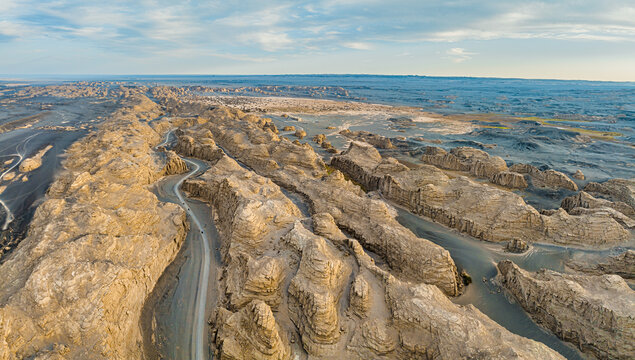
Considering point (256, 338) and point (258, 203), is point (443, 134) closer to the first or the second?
point (258, 203)

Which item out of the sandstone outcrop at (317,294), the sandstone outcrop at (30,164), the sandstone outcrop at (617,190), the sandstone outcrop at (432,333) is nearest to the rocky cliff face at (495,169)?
the sandstone outcrop at (617,190)

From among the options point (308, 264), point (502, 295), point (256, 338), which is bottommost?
point (502, 295)

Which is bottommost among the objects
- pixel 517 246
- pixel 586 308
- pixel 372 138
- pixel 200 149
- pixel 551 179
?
pixel 517 246

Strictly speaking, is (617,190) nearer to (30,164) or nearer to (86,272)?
(86,272)

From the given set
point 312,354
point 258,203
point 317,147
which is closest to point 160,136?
point 317,147

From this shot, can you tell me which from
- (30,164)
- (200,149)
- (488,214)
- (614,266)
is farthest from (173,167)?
(614,266)

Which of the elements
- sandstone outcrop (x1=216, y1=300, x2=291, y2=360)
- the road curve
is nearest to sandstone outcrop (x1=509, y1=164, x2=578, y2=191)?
sandstone outcrop (x1=216, y1=300, x2=291, y2=360)
